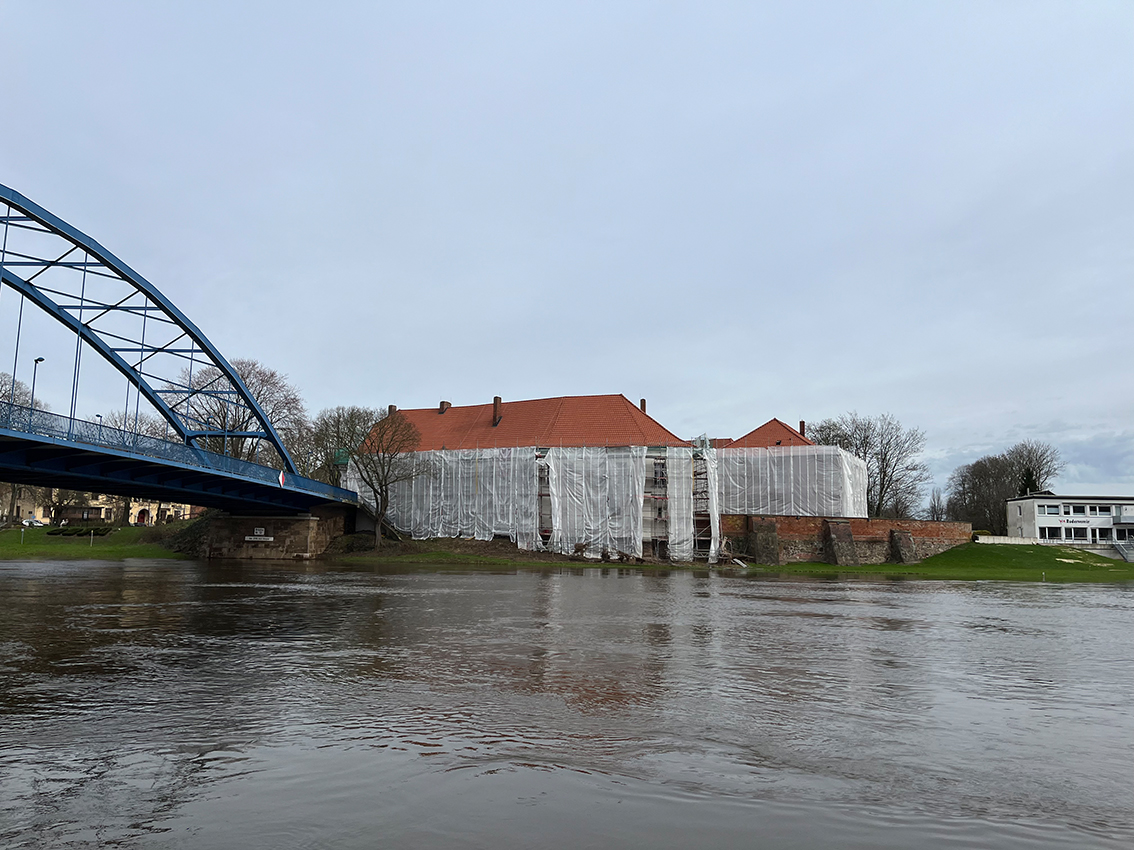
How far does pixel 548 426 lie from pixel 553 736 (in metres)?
48.3

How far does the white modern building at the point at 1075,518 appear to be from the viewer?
69500 mm

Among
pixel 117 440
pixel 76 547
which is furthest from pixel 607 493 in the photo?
pixel 76 547

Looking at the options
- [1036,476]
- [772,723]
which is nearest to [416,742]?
[772,723]

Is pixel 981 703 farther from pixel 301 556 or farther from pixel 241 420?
pixel 241 420

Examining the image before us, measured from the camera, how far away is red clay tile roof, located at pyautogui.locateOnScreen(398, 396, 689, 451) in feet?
172

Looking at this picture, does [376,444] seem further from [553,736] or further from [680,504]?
[553,736]

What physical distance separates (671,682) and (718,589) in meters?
18.3

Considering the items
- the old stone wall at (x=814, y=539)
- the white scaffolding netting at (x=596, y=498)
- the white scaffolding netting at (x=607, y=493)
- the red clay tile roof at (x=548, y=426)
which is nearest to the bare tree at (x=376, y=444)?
the white scaffolding netting at (x=607, y=493)

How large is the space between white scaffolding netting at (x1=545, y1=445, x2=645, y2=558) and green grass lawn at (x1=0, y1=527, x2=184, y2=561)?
25.5 meters

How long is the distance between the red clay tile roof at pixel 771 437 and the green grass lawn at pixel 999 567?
12396 millimetres

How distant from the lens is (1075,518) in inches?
2756

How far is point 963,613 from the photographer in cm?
1909

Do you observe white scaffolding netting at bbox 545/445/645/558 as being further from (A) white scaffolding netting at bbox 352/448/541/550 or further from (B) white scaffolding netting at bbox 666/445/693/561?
(B) white scaffolding netting at bbox 666/445/693/561

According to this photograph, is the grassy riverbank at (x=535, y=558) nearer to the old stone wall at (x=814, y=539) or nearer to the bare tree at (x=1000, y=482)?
Result: the old stone wall at (x=814, y=539)
